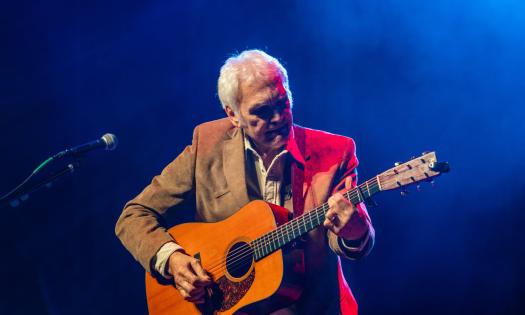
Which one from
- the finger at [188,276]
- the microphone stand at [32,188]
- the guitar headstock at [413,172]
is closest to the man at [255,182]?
the finger at [188,276]

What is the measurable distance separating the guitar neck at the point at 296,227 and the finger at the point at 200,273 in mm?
361

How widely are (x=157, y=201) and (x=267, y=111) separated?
1135 mm

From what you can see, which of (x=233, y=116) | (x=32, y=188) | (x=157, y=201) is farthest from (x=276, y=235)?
(x=32, y=188)

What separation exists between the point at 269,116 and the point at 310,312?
51.6 inches

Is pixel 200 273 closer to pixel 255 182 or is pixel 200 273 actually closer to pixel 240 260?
pixel 240 260

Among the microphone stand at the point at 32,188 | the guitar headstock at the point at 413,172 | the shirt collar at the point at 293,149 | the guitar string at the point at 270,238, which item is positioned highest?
the microphone stand at the point at 32,188

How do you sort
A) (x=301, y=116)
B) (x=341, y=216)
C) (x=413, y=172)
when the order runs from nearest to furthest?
(x=413, y=172)
(x=341, y=216)
(x=301, y=116)

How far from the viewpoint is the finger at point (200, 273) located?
2881 mm

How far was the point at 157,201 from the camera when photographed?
3.50 m

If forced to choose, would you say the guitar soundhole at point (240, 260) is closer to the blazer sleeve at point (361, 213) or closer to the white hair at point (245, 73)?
the blazer sleeve at point (361, 213)

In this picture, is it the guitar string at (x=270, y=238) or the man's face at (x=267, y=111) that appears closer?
the guitar string at (x=270, y=238)

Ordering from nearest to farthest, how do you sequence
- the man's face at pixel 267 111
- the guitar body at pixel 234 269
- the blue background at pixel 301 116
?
the guitar body at pixel 234 269 < the man's face at pixel 267 111 < the blue background at pixel 301 116

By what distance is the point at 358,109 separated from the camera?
4266 mm

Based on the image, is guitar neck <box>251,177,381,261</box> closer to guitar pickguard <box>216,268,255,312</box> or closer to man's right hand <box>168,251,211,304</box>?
guitar pickguard <box>216,268,255,312</box>
